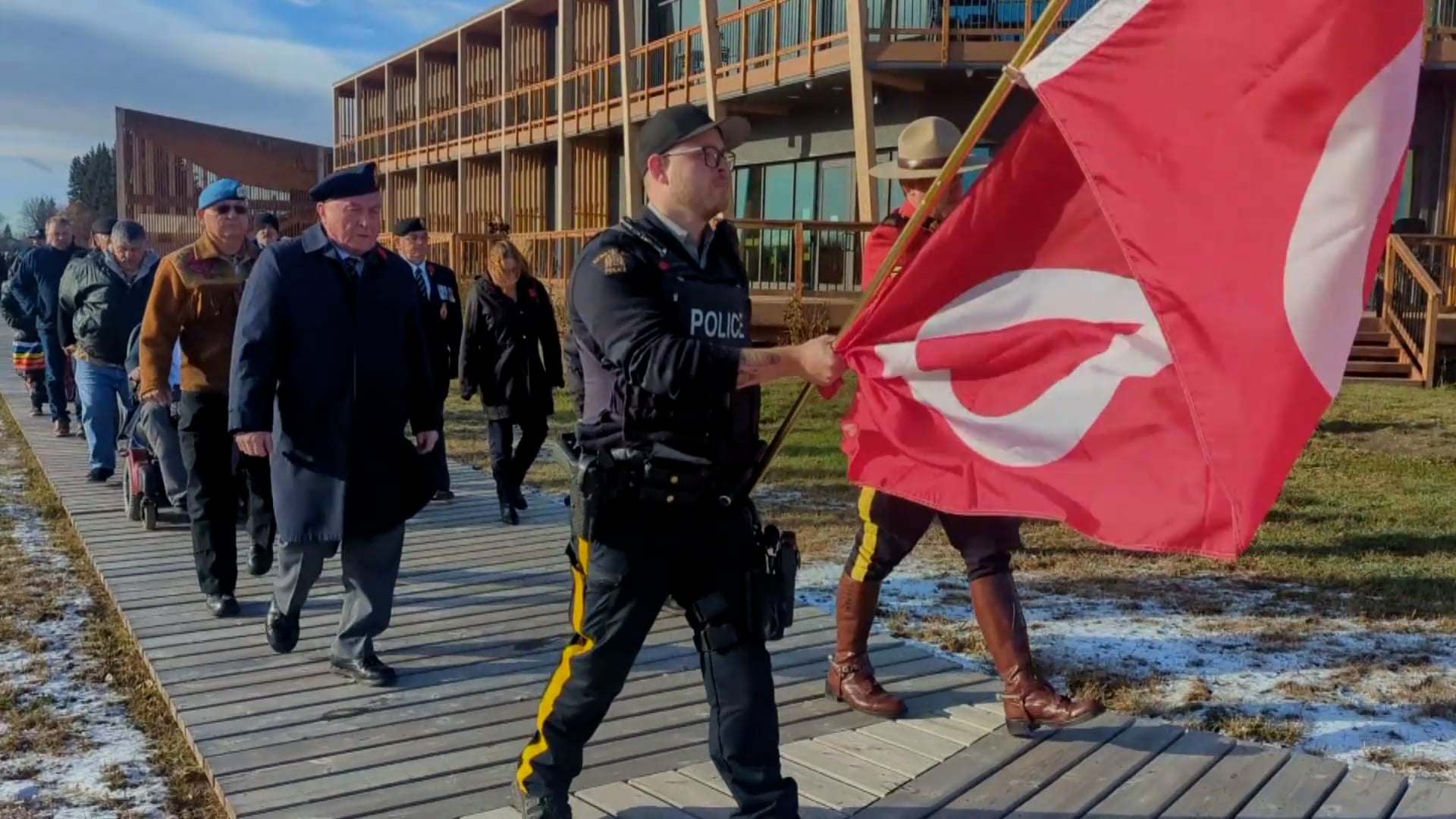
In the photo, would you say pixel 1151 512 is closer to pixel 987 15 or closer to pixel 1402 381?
pixel 1402 381

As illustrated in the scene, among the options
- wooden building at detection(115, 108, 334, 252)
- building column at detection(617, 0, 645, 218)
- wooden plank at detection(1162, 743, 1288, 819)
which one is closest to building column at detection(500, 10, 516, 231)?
wooden building at detection(115, 108, 334, 252)

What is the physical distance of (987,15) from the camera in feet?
60.5

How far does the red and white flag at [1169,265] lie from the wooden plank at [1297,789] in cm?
125

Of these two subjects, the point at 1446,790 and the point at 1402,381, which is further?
the point at 1402,381

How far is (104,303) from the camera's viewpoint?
8648 millimetres

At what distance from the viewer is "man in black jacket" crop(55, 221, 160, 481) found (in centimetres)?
845

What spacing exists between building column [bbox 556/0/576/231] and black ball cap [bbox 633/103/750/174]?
82.5 ft

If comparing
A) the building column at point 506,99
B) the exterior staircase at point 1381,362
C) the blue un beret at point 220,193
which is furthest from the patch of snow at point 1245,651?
the building column at point 506,99

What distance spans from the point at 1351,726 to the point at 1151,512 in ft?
6.58

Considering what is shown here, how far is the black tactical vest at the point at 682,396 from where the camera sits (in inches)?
127

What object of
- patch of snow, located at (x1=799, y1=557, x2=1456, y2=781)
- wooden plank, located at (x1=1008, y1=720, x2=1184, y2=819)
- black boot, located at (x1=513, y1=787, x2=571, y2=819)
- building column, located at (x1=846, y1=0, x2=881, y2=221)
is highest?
building column, located at (x1=846, y1=0, x2=881, y2=221)

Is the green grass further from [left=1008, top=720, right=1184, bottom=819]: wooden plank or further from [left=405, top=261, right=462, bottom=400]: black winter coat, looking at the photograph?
[left=1008, top=720, right=1184, bottom=819]: wooden plank

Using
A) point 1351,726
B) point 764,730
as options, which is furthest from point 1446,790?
point 764,730

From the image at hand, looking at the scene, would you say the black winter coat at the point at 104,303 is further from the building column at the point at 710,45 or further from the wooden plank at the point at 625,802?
the building column at the point at 710,45
